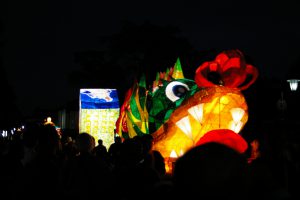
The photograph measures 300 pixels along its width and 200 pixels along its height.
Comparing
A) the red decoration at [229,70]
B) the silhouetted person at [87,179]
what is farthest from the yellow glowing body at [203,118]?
the silhouetted person at [87,179]

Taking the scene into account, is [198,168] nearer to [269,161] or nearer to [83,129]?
[269,161]

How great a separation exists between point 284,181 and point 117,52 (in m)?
34.6

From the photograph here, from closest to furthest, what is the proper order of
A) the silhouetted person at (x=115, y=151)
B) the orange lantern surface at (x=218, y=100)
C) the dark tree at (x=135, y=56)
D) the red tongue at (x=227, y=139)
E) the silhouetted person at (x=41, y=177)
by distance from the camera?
the silhouetted person at (x=41, y=177) < the silhouetted person at (x=115, y=151) < the red tongue at (x=227, y=139) < the orange lantern surface at (x=218, y=100) < the dark tree at (x=135, y=56)

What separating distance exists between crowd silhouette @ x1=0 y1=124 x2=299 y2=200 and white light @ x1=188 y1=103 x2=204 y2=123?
198 inches

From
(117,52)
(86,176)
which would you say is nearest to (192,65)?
(117,52)

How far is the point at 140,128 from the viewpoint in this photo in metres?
13.5

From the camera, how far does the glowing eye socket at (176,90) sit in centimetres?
1248

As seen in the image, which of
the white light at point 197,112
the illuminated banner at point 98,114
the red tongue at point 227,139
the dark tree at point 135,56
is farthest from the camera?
the dark tree at point 135,56

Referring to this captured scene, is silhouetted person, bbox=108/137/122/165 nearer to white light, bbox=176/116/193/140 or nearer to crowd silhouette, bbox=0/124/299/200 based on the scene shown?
crowd silhouette, bbox=0/124/299/200

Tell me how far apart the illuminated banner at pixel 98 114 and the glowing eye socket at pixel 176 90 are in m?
5.05

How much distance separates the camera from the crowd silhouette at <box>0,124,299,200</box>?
1.81 metres

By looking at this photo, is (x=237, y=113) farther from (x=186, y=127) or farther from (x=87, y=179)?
(x=87, y=179)

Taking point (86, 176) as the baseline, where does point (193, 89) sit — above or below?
above

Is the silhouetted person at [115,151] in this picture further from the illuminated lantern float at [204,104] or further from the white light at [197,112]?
the white light at [197,112]
